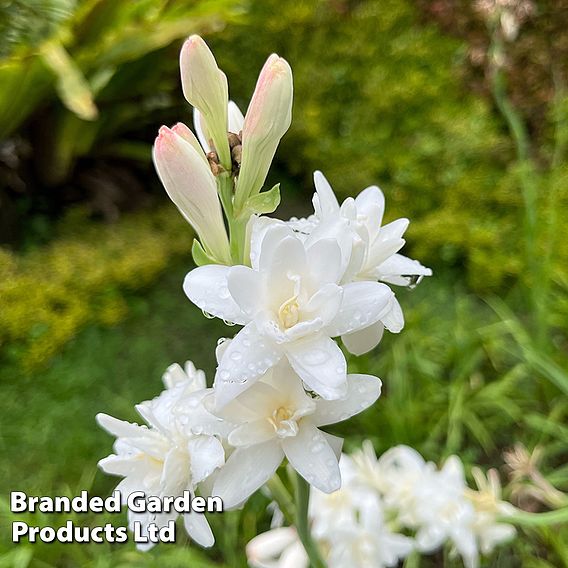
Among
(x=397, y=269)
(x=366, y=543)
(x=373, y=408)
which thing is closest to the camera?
(x=397, y=269)

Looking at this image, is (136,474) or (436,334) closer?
(136,474)

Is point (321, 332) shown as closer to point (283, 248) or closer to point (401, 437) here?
point (283, 248)

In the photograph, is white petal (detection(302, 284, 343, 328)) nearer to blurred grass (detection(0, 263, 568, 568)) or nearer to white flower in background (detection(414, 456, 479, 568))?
white flower in background (detection(414, 456, 479, 568))

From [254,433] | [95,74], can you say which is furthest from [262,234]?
[95,74]

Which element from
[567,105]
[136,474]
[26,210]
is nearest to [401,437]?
[136,474]

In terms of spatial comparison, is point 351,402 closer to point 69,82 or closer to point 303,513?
point 303,513

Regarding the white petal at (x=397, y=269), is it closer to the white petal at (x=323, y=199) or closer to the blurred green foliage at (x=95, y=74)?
the white petal at (x=323, y=199)
